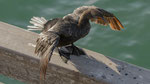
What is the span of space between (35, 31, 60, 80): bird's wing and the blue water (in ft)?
6.86

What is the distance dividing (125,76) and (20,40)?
1.35 metres

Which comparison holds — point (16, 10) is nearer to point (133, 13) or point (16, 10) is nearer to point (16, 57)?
point (133, 13)

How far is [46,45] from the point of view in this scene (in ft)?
11.1

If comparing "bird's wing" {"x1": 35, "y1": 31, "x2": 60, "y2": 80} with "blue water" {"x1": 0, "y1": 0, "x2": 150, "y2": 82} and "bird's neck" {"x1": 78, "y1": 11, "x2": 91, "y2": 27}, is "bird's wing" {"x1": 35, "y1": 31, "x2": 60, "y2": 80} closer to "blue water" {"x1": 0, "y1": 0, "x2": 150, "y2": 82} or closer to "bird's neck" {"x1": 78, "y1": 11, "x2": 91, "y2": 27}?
"bird's neck" {"x1": 78, "y1": 11, "x2": 91, "y2": 27}

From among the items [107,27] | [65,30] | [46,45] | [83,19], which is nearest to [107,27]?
[107,27]

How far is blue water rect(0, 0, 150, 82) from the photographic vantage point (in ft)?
17.6

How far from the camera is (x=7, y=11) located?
6.21 metres

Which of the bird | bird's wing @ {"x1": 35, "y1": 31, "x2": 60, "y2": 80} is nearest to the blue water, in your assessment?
the bird

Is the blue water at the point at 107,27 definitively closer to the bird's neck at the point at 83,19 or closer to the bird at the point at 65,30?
the bird at the point at 65,30

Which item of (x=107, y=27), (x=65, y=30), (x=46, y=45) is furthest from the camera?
(x=107, y=27)

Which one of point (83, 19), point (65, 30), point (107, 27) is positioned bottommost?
point (65, 30)

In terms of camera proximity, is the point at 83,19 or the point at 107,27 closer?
the point at 83,19

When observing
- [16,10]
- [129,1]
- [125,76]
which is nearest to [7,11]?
[16,10]

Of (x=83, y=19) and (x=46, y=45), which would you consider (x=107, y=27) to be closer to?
(x=83, y=19)
